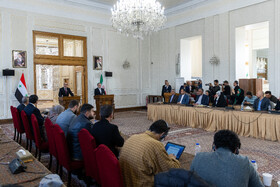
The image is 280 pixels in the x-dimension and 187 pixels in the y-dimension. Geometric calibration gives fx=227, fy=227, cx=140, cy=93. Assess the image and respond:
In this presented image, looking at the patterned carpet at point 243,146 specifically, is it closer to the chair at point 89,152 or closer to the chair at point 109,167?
the chair at point 89,152

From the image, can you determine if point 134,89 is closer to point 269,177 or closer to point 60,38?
point 60,38

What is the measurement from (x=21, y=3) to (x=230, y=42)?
862 cm

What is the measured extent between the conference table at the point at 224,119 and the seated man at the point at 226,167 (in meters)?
4.37

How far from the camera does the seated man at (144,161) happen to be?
1983 mm

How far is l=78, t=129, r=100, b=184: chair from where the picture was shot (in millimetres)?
2520

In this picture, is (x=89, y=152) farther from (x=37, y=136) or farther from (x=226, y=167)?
(x=37, y=136)

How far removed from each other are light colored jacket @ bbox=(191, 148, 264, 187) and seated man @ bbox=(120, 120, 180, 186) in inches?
17.5

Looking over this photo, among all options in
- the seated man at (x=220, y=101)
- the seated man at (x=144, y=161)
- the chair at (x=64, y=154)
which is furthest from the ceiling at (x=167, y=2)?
the seated man at (x=144, y=161)

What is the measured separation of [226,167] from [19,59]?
9305mm

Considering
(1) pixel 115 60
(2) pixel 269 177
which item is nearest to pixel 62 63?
(1) pixel 115 60

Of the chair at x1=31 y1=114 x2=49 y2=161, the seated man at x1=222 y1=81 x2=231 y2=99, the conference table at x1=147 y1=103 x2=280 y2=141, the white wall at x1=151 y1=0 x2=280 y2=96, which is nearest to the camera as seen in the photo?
the chair at x1=31 y1=114 x2=49 y2=161

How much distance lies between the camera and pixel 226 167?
154cm

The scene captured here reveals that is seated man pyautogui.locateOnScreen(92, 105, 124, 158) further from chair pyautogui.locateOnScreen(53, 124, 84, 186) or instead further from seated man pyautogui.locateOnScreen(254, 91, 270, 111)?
seated man pyautogui.locateOnScreen(254, 91, 270, 111)

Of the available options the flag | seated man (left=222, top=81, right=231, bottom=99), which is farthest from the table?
seated man (left=222, top=81, right=231, bottom=99)
